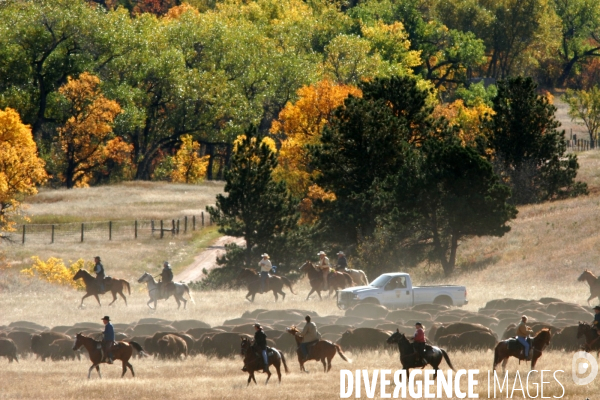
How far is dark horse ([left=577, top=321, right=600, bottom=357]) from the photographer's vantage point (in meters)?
26.7

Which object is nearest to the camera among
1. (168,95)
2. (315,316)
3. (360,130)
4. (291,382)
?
(291,382)

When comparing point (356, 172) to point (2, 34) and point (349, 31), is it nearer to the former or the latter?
point (2, 34)

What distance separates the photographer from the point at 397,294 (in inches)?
1550

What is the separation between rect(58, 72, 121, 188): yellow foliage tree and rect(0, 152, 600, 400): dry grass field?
478cm

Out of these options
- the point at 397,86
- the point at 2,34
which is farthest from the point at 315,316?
the point at 2,34

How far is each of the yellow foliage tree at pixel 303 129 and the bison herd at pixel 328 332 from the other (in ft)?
133

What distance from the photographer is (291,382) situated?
25.3m

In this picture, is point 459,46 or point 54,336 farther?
point 459,46

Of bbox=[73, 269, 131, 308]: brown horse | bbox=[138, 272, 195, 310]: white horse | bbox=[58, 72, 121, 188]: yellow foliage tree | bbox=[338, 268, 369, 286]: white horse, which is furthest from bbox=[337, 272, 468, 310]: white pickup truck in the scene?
bbox=[58, 72, 121, 188]: yellow foliage tree

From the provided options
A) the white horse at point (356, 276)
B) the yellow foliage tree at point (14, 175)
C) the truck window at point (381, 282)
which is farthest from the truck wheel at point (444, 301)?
the yellow foliage tree at point (14, 175)

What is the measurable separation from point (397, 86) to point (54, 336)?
37139mm

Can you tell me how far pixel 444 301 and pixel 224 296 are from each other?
464 inches

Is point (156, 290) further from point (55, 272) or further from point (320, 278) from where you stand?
point (55, 272)

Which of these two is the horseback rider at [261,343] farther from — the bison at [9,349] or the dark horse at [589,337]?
the bison at [9,349]
